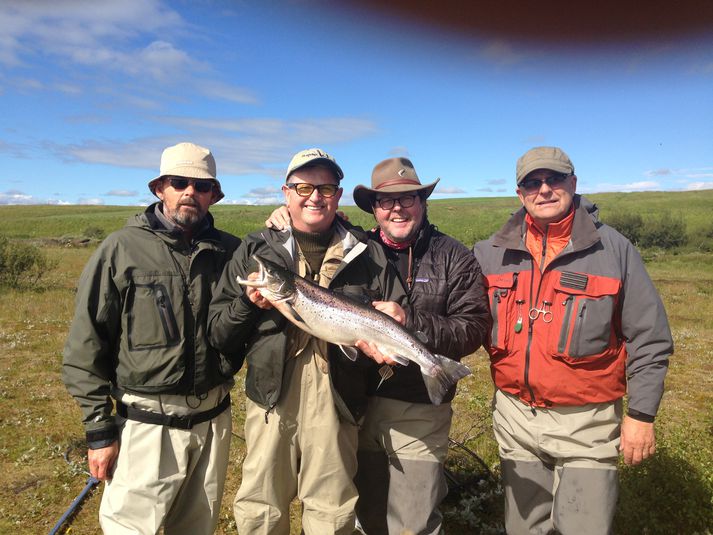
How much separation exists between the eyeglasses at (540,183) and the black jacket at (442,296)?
30.4 inches

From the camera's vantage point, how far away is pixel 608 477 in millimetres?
3924

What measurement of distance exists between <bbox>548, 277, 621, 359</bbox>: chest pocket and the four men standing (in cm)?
1

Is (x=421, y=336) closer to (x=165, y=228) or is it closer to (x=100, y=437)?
(x=165, y=228)

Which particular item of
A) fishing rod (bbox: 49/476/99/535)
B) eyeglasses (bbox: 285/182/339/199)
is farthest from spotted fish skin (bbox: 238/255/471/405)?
fishing rod (bbox: 49/476/99/535)

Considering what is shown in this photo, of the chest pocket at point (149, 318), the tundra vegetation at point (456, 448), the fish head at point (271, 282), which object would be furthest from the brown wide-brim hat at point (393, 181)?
the tundra vegetation at point (456, 448)

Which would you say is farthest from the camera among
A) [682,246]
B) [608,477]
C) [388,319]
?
[682,246]

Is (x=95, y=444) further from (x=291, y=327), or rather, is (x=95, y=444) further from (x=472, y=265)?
(x=472, y=265)

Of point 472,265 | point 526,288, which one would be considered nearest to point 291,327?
point 472,265

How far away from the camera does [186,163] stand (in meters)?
4.02

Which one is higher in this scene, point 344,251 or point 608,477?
point 344,251

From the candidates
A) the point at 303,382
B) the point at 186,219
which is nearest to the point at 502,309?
the point at 303,382

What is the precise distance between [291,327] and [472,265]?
174 cm

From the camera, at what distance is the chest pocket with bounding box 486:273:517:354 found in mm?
4223

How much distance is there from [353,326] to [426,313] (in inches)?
26.2
